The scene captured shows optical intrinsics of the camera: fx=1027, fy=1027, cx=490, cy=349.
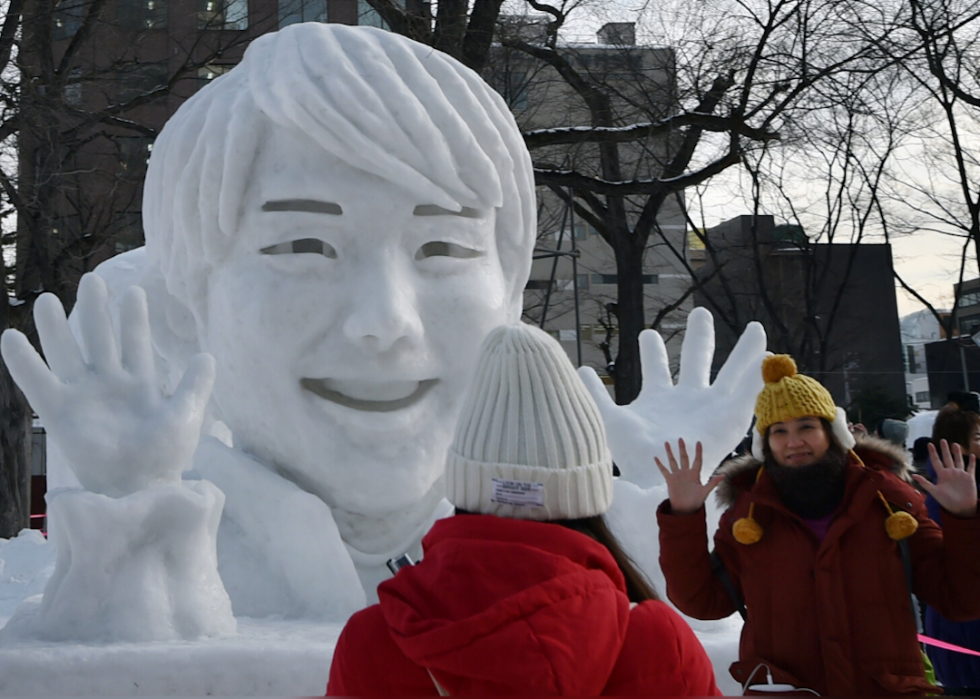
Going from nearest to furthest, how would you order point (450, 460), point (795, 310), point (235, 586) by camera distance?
point (450, 460) → point (235, 586) → point (795, 310)

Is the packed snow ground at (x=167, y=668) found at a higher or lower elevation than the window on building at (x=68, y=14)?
lower

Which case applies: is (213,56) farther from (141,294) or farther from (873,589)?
(873,589)

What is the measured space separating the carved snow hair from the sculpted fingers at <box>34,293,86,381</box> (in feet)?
1.84

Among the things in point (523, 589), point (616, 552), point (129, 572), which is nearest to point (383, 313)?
point (129, 572)

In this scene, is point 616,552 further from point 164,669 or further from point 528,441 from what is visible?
point 164,669

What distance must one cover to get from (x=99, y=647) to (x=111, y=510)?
13.5 inches

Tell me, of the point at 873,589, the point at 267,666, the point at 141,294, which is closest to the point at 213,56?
the point at 141,294

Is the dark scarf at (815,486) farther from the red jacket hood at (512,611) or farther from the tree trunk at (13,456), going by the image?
the tree trunk at (13,456)

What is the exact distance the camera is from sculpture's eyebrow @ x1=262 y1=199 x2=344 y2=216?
312cm

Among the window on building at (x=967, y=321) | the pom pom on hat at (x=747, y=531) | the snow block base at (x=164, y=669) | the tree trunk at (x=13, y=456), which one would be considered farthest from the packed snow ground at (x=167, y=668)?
the window on building at (x=967, y=321)

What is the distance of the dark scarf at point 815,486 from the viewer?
240 centimetres

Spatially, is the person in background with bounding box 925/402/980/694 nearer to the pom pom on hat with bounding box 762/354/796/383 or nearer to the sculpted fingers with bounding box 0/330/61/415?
the pom pom on hat with bounding box 762/354/796/383

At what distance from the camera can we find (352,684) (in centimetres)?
150

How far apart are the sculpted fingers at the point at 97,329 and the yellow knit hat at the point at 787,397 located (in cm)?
173
